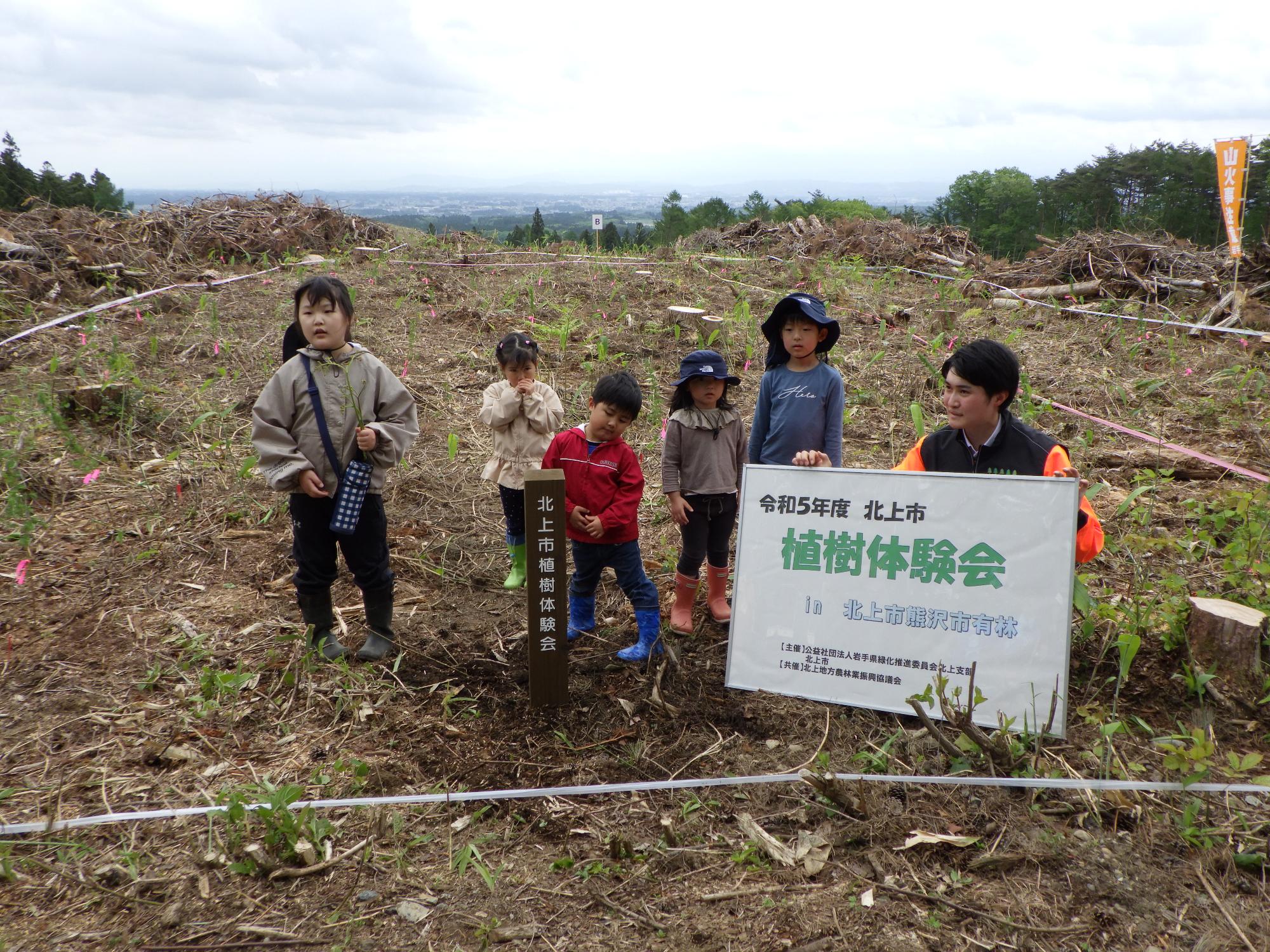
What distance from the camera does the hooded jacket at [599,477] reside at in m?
3.18

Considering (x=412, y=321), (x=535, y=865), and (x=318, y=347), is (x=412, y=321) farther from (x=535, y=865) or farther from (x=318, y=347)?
(x=535, y=865)

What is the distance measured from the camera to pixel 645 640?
331cm

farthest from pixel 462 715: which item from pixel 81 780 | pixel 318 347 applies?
pixel 318 347

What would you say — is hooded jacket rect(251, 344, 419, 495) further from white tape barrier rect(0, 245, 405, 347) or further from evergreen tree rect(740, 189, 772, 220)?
evergreen tree rect(740, 189, 772, 220)

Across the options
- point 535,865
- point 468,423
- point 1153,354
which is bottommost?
point 535,865

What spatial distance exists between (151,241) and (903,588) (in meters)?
10.7

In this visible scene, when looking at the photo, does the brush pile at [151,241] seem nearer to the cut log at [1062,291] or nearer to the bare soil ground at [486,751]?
the bare soil ground at [486,751]

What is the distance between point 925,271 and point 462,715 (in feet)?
37.5

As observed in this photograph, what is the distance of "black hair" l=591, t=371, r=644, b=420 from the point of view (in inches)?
120

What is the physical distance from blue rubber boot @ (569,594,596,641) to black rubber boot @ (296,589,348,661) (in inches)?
38.9

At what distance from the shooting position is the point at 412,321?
7820 millimetres

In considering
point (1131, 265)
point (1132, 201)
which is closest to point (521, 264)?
point (1131, 265)

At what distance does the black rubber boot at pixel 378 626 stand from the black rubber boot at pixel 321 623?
0.10m

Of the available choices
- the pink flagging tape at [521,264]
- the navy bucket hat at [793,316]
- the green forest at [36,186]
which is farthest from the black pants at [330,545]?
the green forest at [36,186]
